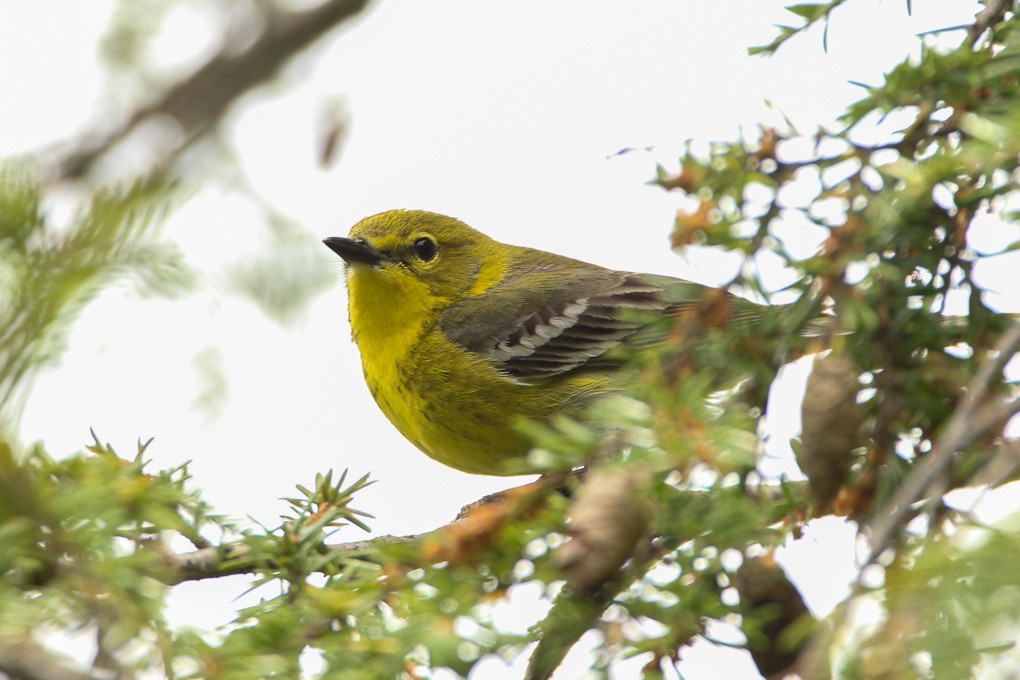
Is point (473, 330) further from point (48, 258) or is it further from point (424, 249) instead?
point (48, 258)

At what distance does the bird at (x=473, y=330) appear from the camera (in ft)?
17.1

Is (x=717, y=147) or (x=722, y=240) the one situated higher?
(x=717, y=147)

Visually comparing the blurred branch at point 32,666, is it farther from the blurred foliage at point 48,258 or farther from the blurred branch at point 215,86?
the blurred branch at point 215,86

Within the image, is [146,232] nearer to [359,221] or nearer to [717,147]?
[717,147]

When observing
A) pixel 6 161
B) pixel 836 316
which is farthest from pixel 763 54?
pixel 6 161

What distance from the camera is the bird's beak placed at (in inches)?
218

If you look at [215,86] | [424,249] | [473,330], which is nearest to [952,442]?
[215,86]

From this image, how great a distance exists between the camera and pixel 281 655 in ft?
6.41

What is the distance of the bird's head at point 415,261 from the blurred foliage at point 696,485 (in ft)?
11.7

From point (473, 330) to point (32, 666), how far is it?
171 inches

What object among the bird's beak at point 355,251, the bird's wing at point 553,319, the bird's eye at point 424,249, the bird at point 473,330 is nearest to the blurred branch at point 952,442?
the bird at point 473,330

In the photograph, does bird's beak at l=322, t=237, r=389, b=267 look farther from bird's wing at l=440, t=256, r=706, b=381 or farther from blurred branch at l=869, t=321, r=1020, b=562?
blurred branch at l=869, t=321, r=1020, b=562

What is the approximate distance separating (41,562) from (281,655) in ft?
1.48

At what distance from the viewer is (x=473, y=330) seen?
567 cm
